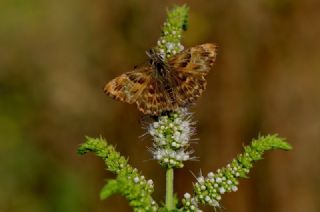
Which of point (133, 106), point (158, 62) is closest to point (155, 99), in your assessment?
point (158, 62)

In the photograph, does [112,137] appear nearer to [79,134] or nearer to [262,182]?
[79,134]

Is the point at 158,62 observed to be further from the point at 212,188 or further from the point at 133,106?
the point at 133,106

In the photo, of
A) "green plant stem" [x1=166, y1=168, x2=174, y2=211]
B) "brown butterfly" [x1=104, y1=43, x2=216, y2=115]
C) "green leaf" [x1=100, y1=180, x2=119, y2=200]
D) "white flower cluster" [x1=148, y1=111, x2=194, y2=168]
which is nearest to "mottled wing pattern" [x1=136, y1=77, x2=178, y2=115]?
"brown butterfly" [x1=104, y1=43, x2=216, y2=115]

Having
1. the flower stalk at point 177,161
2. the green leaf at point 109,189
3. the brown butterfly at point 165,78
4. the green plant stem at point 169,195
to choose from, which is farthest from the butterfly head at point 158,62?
the green leaf at point 109,189

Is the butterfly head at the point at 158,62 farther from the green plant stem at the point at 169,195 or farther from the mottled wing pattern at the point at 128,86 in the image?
the green plant stem at the point at 169,195

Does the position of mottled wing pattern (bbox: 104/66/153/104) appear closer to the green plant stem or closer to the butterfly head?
the butterfly head

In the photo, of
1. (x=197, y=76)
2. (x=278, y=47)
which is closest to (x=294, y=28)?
(x=278, y=47)

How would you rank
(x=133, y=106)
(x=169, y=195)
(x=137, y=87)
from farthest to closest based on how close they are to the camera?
(x=133, y=106) → (x=137, y=87) → (x=169, y=195)
